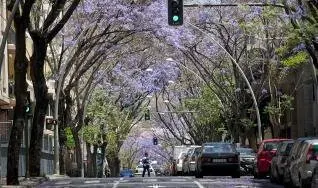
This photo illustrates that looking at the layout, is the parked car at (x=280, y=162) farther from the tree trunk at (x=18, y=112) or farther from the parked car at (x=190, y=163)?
the parked car at (x=190, y=163)

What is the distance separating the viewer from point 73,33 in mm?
38688

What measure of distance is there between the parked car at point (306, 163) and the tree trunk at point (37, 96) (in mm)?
9734

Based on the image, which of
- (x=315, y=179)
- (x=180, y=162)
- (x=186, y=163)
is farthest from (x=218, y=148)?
(x=180, y=162)

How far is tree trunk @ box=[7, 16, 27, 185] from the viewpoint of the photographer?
934 inches

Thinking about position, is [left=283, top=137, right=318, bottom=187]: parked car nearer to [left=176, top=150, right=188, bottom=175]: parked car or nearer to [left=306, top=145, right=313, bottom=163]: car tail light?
[left=306, top=145, right=313, bottom=163]: car tail light

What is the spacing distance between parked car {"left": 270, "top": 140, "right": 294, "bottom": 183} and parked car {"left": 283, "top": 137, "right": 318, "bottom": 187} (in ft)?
1.61

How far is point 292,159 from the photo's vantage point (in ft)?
74.0

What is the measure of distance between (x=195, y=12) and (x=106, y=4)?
30.1 ft

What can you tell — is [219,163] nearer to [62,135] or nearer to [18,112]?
[18,112]

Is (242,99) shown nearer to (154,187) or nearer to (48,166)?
(48,166)

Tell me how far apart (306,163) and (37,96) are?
1150 centimetres

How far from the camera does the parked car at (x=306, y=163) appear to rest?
19.8 meters

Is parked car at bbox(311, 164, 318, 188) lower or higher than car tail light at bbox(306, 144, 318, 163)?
lower

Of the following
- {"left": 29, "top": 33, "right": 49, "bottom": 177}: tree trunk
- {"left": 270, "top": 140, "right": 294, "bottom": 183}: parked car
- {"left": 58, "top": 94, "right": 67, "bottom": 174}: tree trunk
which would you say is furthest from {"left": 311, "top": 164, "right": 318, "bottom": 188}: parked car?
{"left": 58, "top": 94, "right": 67, "bottom": 174}: tree trunk
